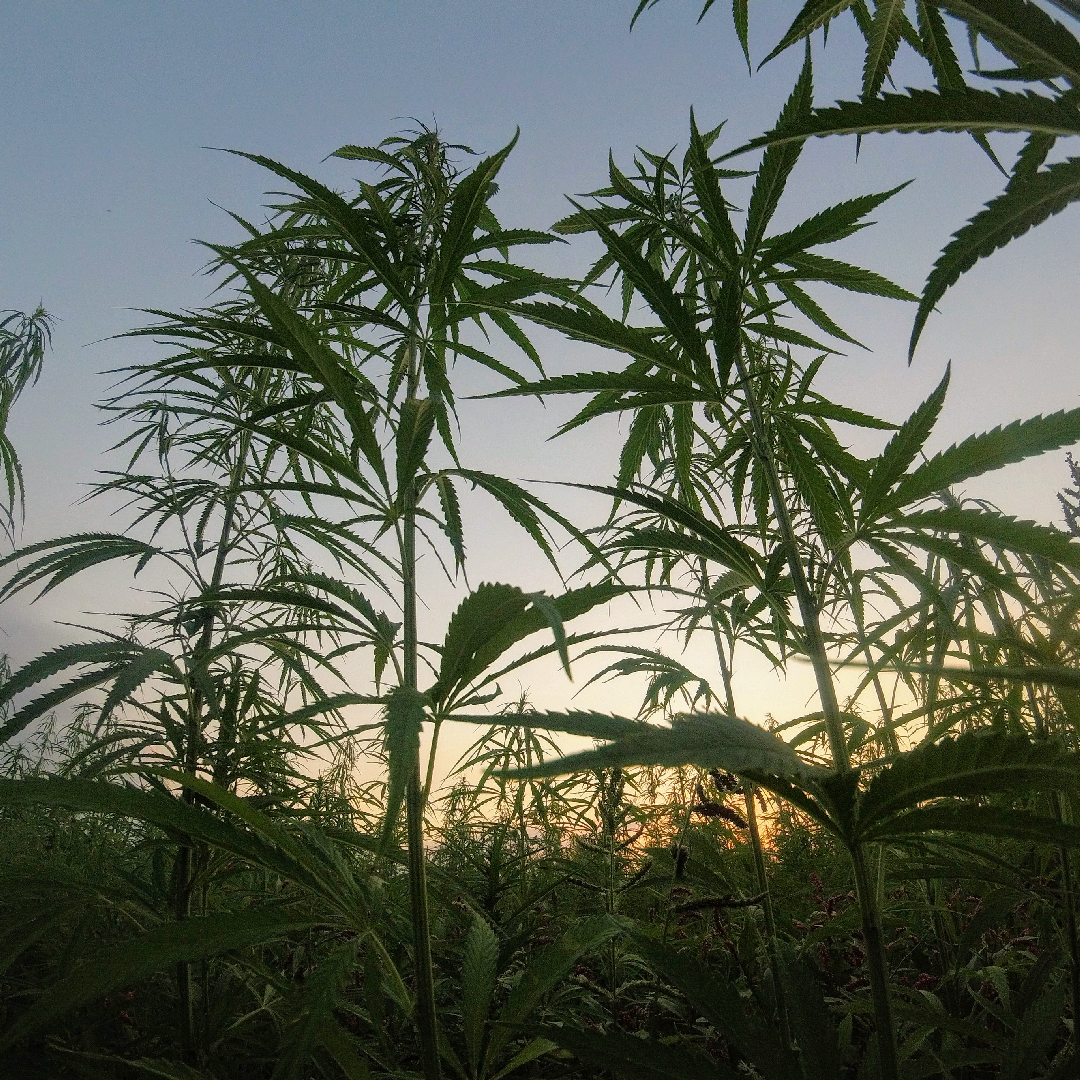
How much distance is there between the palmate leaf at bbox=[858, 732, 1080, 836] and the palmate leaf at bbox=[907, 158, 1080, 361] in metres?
0.31

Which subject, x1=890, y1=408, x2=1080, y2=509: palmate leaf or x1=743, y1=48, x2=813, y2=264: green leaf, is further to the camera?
x1=743, y1=48, x2=813, y2=264: green leaf

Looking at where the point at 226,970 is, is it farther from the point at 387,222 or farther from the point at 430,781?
the point at 387,222

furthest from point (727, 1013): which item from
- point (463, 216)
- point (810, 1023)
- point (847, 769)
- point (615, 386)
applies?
point (463, 216)

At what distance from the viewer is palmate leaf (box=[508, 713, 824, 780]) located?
44 cm

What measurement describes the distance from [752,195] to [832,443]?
1.08 ft

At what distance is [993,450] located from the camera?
0.67m

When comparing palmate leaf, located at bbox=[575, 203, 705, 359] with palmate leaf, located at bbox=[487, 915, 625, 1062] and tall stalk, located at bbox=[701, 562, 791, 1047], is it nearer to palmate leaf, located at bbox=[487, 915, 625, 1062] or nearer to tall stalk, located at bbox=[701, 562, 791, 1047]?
tall stalk, located at bbox=[701, 562, 791, 1047]

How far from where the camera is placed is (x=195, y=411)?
5.12ft

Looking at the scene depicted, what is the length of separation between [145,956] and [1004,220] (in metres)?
0.88

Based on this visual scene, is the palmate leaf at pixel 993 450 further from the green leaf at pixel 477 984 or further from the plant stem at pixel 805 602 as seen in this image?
the green leaf at pixel 477 984

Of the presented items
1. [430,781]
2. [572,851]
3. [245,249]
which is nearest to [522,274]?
[245,249]

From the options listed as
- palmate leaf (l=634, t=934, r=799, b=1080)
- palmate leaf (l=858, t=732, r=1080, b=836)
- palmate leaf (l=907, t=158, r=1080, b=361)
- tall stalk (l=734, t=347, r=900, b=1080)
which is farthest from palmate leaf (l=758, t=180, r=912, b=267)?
palmate leaf (l=634, t=934, r=799, b=1080)

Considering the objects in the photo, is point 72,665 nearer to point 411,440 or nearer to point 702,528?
point 411,440

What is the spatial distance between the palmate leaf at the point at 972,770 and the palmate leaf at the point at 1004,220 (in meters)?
0.31
